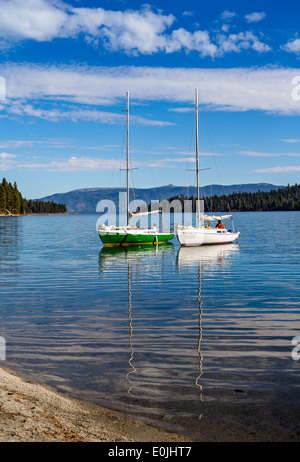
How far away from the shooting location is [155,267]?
36.4 meters

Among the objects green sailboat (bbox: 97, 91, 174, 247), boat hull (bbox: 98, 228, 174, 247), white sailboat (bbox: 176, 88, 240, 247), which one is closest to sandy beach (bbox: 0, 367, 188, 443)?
green sailboat (bbox: 97, 91, 174, 247)

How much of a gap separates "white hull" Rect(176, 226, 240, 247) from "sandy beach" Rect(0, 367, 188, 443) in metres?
46.9

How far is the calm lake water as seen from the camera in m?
8.54

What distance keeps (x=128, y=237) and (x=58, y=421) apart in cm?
4834

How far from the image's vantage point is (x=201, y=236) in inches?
2210

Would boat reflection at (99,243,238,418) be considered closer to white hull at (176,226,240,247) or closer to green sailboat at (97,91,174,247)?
green sailboat at (97,91,174,247)

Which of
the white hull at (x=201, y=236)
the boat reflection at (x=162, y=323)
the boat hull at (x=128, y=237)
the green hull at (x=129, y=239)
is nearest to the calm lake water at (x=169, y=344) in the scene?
the boat reflection at (x=162, y=323)

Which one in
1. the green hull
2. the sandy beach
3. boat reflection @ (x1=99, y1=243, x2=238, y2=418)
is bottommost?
boat reflection @ (x1=99, y1=243, x2=238, y2=418)

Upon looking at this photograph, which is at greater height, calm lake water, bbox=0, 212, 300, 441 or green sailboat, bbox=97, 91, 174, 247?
green sailboat, bbox=97, 91, 174, 247

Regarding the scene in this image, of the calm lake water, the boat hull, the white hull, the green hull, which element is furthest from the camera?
the white hull

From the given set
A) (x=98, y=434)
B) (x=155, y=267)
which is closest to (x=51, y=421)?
(x=98, y=434)

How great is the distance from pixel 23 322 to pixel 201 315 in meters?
7.45

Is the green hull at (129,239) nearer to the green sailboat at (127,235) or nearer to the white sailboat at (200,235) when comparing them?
the green sailboat at (127,235)
